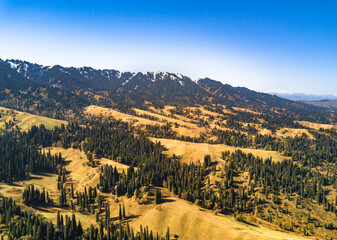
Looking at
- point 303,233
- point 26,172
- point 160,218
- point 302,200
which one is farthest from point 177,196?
point 26,172

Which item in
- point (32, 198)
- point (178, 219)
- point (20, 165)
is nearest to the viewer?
point (178, 219)

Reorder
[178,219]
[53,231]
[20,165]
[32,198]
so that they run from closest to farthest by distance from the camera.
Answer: [53,231] < [178,219] < [32,198] < [20,165]

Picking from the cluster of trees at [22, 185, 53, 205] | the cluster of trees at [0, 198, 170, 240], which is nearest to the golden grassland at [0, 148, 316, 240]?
the cluster of trees at [22, 185, 53, 205]

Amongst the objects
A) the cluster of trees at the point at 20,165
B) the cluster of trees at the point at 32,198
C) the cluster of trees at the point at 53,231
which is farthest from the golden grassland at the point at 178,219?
the cluster of trees at the point at 20,165

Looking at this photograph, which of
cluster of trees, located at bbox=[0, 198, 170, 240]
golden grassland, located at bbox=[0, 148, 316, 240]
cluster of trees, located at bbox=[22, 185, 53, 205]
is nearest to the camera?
cluster of trees, located at bbox=[0, 198, 170, 240]

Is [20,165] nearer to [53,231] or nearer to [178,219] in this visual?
[53,231]

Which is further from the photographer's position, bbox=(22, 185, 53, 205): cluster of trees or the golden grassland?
bbox=(22, 185, 53, 205): cluster of trees

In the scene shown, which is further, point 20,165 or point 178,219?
point 20,165

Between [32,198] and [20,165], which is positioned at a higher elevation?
[20,165]

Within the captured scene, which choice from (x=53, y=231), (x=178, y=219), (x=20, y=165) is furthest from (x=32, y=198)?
(x=178, y=219)

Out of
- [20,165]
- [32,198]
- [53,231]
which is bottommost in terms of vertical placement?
[32,198]

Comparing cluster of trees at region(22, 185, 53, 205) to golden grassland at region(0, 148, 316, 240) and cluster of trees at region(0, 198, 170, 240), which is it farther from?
cluster of trees at region(0, 198, 170, 240)
